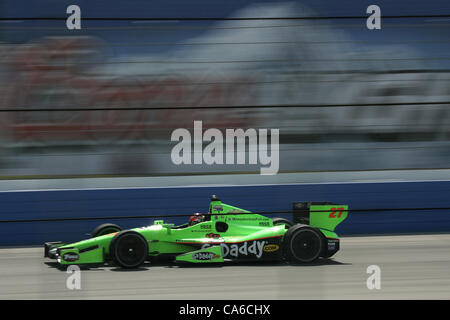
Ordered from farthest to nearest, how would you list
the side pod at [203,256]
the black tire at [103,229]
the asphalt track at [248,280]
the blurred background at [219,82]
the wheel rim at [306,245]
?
the blurred background at [219,82] → the black tire at [103,229] → the wheel rim at [306,245] → the side pod at [203,256] → the asphalt track at [248,280]

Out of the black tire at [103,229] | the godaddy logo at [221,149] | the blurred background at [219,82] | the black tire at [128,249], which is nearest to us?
the black tire at [128,249]

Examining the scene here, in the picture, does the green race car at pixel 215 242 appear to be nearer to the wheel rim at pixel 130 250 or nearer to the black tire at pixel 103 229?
the wheel rim at pixel 130 250

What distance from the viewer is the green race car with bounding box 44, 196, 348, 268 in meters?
7.10

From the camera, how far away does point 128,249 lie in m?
7.10

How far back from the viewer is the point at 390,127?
37.1ft

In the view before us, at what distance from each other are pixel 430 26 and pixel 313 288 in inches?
280

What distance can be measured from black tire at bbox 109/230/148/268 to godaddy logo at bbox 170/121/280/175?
11.3 ft

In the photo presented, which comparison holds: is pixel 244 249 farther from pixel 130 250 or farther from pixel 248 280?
pixel 130 250

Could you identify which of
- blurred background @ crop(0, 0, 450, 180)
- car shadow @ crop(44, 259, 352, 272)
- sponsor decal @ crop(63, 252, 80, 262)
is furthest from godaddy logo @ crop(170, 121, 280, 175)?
sponsor decal @ crop(63, 252, 80, 262)

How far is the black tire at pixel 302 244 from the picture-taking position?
23.9 ft

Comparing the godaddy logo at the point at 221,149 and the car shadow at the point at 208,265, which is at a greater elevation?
the godaddy logo at the point at 221,149

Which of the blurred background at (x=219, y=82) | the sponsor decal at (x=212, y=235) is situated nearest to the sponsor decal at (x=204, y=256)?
the sponsor decal at (x=212, y=235)

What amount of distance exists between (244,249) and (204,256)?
50 cm
